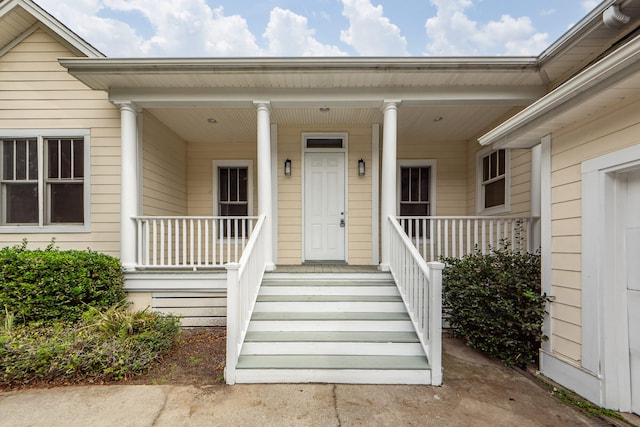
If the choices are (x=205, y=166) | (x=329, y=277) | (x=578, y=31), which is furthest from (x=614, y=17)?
(x=205, y=166)

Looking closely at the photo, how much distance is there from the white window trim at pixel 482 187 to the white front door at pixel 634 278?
2565 millimetres

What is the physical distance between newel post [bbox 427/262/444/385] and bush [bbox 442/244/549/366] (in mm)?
840

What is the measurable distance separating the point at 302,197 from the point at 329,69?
2327 mm

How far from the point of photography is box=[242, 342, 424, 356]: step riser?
3102 millimetres

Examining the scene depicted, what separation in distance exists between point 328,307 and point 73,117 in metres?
4.76

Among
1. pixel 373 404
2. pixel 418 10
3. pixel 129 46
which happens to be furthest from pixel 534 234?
pixel 129 46

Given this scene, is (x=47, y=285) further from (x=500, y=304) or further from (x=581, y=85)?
(x=581, y=85)

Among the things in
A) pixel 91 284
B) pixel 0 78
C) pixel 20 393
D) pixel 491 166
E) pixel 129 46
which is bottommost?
pixel 20 393

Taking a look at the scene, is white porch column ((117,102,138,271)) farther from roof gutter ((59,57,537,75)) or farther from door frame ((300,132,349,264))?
door frame ((300,132,349,264))

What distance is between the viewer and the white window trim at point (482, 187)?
507 centimetres

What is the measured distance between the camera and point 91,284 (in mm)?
3805

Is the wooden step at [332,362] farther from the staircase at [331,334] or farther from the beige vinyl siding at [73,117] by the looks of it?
the beige vinyl siding at [73,117]

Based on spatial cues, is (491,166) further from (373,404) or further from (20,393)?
(20,393)

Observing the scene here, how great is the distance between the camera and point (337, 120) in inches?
216
